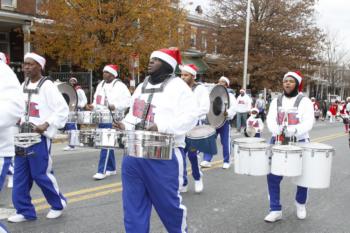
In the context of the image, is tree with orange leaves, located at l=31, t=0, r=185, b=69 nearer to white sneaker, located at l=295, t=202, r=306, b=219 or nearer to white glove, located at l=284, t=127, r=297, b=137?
white glove, located at l=284, t=127, r=297, b=137

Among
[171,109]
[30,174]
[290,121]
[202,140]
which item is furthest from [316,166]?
[30,174]

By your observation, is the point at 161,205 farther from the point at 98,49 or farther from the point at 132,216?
the point at 98,49

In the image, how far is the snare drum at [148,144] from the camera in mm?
3908

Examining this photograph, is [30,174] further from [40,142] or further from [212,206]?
[212,206]

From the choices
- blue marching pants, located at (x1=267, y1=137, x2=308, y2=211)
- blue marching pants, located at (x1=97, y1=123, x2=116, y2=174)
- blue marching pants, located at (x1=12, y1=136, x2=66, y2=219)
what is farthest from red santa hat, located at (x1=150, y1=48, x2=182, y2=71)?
blue marching pants, located at (x1=97, y1=123, x2=116, y2=174)

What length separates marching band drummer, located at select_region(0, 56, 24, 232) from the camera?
362 centimetres

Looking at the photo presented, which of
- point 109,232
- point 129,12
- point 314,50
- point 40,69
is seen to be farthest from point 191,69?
point 314,50

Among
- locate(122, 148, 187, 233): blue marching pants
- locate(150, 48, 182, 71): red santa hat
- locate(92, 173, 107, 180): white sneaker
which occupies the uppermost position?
locate(150, 48, 182, 71): red santa hat

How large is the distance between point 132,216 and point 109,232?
52.5 inches

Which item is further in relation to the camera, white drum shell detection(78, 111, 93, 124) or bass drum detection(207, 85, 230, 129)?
bass drum detection(207, 85, 230, 129)

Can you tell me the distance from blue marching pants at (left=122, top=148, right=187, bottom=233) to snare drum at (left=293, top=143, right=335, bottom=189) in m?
2.01

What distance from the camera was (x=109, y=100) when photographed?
27.8 ft

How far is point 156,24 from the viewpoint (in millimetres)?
18953

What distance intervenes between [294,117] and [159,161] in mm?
2510
